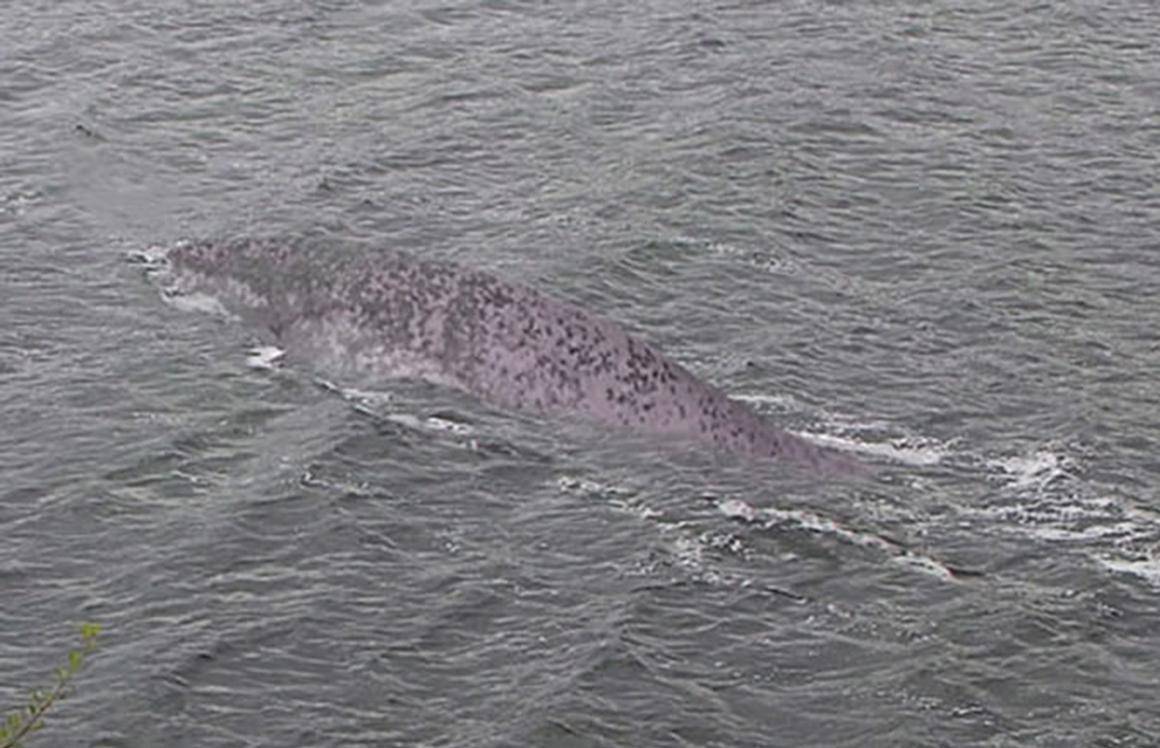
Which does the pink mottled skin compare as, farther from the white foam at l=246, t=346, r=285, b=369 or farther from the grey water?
the grey water

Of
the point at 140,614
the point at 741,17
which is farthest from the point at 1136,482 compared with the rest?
the point at 741,17

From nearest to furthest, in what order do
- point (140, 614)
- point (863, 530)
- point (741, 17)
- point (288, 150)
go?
point (140, 614) → point (863, 530) → point (288, 150) → point (741, 17)

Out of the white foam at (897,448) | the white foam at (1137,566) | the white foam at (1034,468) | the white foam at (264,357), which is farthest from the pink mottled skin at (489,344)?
the white foam at (1137,566)

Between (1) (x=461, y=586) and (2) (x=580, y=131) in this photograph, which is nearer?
(1) (x=461, y=586)

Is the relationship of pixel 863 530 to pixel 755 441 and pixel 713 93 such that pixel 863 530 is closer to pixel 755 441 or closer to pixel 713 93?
pixel 755 441

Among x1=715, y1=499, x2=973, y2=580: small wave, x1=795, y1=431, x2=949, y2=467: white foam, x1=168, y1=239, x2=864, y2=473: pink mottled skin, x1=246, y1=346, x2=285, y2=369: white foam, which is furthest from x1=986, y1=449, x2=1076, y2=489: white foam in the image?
x1=246, y1=346, x2=285, y2=369: white foam
